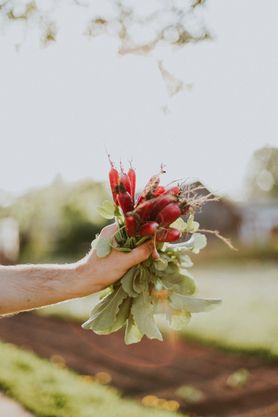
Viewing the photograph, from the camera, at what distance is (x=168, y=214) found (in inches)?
102

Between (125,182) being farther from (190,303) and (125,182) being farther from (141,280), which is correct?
(190,303)

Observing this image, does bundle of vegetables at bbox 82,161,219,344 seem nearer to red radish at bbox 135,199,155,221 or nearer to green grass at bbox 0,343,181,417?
red radish at bbox 135,199,155,221


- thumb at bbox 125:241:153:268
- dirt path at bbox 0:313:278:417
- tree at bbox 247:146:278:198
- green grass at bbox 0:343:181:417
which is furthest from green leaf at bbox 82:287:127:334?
tree at bbox 247:146:278:198

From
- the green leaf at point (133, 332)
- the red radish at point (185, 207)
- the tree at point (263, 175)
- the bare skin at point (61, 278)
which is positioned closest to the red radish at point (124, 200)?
the bare skin at point (61, 278)

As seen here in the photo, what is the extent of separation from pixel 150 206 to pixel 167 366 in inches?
256

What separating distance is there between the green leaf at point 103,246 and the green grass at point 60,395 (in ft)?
9.25

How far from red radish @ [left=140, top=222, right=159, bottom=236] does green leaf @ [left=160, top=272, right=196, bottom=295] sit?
0.27 meters

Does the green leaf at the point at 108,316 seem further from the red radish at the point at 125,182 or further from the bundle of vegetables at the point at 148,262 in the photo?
the red radish at the point at 125,182

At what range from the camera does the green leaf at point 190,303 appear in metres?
2.70

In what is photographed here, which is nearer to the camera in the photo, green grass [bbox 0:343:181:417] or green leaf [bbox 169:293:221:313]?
green leaf [bbox 169:293:221:313]

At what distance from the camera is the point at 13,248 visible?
73.8 feet

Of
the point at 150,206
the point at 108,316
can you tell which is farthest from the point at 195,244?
the point at 108,316

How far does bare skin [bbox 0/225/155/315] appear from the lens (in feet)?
8.64

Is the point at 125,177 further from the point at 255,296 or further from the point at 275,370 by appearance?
the point at 255,296
